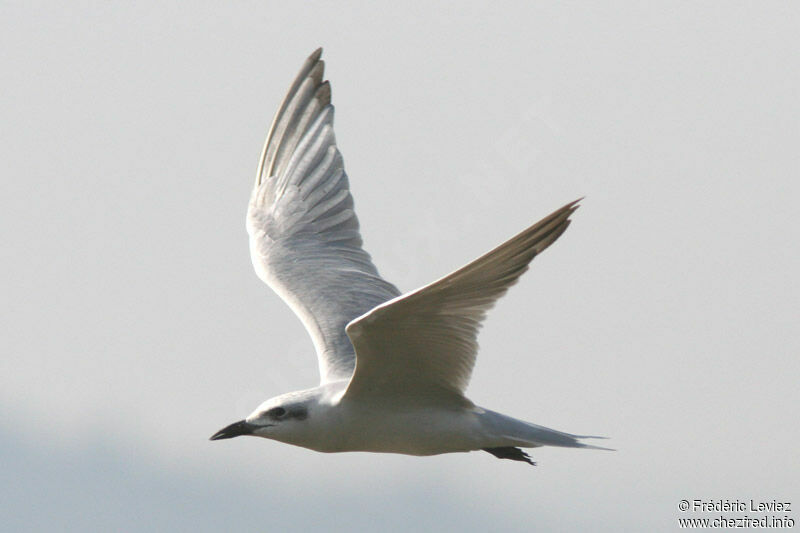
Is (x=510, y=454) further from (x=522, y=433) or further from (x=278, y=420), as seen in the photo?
(x=278, y=420)

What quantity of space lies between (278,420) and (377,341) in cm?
126

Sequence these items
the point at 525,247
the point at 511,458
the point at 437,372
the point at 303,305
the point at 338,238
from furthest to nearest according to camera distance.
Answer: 1. the point at 338,238
2. the point at 303,305
3. the point at 511,458
4. the point at 437,372
5. the point at 525,247

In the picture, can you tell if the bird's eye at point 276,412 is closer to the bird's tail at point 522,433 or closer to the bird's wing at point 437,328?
the bird's wing at point 437,328

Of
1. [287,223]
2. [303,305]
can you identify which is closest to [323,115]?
[287,223]

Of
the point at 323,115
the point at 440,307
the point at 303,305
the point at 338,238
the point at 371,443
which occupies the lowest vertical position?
the point at 371,443

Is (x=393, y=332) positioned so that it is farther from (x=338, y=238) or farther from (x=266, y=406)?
(x=338, y=238)

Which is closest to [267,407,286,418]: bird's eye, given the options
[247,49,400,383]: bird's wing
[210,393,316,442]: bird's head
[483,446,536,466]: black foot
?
[210,393,316,442]: bird's head

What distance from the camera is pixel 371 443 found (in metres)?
11.7

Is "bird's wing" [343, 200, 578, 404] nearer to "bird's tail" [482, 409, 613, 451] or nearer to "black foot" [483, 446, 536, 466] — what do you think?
"bird's tail" [482, 409, 613, 451]

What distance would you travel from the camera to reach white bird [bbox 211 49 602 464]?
10492 millimetres

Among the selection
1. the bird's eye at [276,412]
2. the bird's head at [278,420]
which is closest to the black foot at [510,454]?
the bird's head at [278,420]

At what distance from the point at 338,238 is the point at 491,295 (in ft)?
14.6

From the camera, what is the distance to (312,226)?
15117 millimetres

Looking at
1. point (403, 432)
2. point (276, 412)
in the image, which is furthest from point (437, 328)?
point (276, 412)
